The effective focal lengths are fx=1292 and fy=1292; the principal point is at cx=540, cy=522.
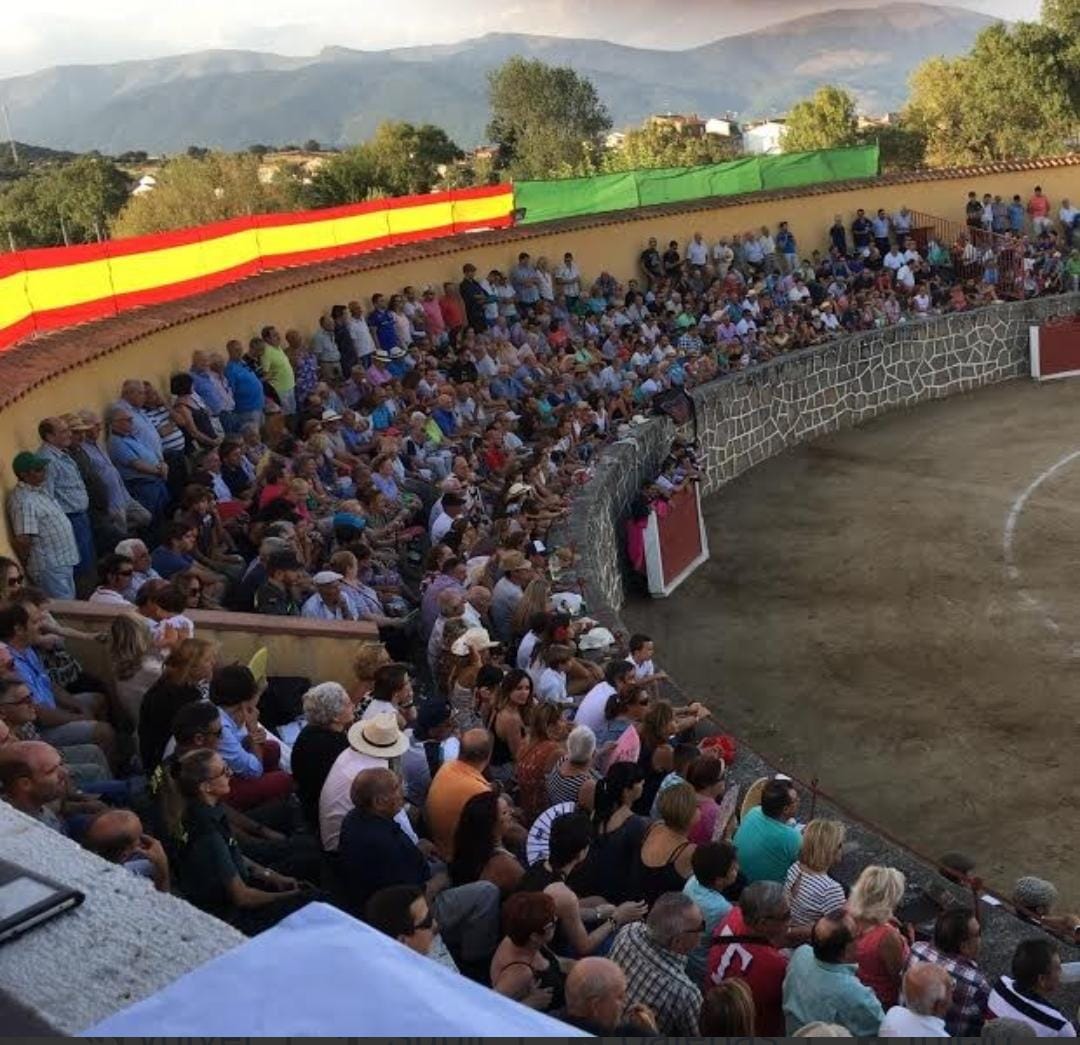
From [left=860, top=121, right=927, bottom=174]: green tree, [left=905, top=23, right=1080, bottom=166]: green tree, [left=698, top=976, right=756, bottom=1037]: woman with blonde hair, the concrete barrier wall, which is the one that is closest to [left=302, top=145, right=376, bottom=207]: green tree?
[left=860, top=121, right=927, bottom=174]: green tree

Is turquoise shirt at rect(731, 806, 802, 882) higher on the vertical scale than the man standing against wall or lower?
Result: lower

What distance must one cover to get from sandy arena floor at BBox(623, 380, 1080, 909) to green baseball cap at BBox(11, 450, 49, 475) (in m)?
6.10

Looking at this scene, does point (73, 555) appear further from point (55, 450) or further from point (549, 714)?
point (549, 714)

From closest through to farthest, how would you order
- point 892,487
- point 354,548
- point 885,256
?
point 354,548
point 892,487
point 885,256

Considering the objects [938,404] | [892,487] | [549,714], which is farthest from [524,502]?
[938,404]

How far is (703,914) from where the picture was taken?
16.4 feet

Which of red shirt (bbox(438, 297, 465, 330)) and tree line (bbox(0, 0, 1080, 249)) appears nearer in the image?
red shirt (bbox(438, 297, 465, 330))

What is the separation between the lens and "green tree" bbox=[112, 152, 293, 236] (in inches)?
2275

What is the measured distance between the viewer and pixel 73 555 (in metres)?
7.72

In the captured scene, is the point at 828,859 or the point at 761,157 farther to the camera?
the point at 761,157

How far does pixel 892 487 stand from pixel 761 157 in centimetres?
1041

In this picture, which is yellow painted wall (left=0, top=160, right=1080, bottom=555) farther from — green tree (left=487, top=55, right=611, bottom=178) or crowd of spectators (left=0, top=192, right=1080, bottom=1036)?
green tree (left=487, top=55, right=611, bottom=178)

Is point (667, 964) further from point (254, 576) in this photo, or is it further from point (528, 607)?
point (254, 576)

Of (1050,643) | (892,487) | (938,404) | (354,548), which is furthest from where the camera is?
(938,404)
